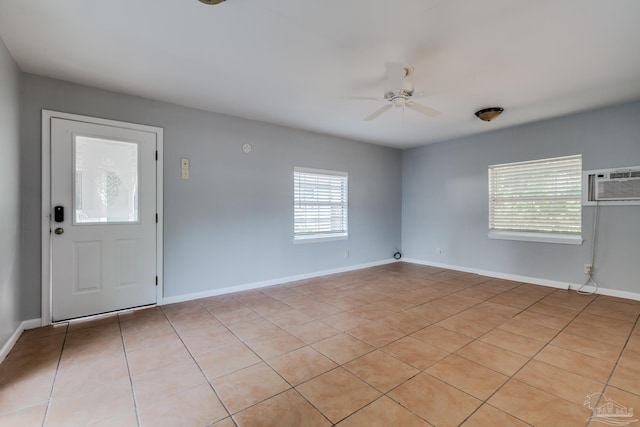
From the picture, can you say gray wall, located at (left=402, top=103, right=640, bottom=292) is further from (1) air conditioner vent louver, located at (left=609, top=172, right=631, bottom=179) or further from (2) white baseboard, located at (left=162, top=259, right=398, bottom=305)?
(2) white baseboard, located at (left=162, top=259, right=398, bottom=305)

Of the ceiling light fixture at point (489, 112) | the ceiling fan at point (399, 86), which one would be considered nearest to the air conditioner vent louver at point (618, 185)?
the ceiling light fixture at point (489, 112)

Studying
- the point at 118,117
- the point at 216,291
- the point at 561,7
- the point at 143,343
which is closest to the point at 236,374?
the point at 143,343

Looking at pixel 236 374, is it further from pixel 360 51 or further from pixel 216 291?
pixel 360 51

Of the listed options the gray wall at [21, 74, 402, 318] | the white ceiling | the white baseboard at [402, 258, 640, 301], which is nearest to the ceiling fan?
the white ceiling

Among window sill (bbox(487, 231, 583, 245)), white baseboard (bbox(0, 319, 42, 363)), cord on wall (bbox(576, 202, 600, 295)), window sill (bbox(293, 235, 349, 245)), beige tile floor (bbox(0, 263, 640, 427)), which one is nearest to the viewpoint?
beige tile floor (bbox(0, 263, 640, 427))

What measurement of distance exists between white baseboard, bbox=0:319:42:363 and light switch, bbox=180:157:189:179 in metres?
2.01

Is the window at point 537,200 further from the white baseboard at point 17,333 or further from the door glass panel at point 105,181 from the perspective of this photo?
the white baseboard at point 17,333

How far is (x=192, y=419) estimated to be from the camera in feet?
5.16

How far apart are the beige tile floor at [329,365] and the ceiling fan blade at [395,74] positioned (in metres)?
2.27

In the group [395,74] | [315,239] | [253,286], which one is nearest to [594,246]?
[395,74]

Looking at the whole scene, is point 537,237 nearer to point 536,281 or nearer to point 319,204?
point 536,281

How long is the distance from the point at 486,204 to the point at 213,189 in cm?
446

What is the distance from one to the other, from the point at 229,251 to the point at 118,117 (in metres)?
2.03

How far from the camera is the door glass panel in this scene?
2.99 m
